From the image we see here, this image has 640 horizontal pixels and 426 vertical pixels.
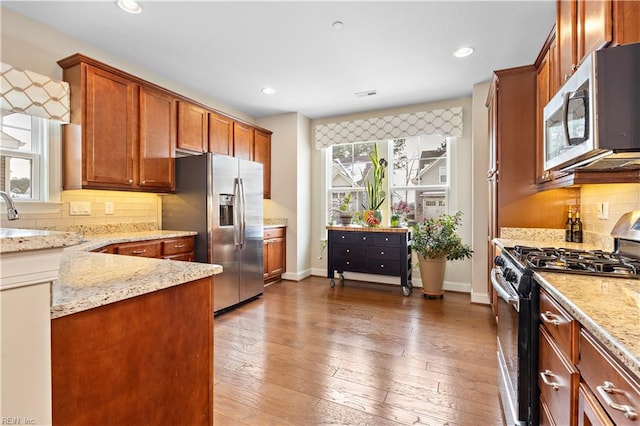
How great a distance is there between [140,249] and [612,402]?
10.1ft

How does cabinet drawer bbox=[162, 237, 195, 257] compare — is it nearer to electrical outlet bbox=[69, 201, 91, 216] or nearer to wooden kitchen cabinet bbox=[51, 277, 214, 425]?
electrical outlet bbox=[69, 201, 91, 216]

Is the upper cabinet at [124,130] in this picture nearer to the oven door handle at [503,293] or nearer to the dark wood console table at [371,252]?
the dark wood console table at [371,252]

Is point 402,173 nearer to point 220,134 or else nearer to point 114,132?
point 220,134

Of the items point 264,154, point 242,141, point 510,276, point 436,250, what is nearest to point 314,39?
point 242,141

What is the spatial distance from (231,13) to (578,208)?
3.22 meters

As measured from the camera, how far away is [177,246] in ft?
10.1

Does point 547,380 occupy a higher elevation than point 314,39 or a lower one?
lower

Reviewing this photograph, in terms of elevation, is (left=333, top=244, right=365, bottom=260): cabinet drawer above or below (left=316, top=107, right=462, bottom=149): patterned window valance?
below

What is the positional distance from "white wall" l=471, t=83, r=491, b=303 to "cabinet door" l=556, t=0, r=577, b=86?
1.71 m

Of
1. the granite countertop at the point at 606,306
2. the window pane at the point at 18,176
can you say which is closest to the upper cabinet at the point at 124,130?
the window pane at the point at 18,176

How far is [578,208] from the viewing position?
2469 millimetres

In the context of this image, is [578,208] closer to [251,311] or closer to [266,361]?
[266,361]

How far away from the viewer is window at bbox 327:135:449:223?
4371 mm

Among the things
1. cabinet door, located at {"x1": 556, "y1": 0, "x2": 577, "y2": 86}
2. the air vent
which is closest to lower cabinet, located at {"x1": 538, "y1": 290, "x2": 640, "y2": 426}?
cabinet door, located at {"x1": 556, "y1": 0, "x2": 577, "y2": 86}
